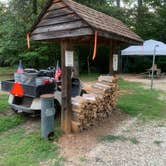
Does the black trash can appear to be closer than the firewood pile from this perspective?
Yes

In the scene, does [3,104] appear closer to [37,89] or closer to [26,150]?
[37,89]

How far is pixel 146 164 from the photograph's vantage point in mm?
3352

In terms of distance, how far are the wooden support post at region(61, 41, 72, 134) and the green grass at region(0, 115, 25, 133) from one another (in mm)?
1147

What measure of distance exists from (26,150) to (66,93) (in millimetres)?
1209

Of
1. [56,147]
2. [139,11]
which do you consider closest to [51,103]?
[56,147]

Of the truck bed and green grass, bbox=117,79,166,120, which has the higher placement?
the truck bed

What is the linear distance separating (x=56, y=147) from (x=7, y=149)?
2.50 ft

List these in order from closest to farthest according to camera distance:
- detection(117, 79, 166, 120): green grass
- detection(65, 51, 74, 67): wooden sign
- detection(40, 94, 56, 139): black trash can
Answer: detection(40, 94, 56, 139): black trash can, detection(65, 51, 74, 67): wooden sign, detection(117, 79, 166, 120): green grass

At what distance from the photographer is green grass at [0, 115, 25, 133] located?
473cm

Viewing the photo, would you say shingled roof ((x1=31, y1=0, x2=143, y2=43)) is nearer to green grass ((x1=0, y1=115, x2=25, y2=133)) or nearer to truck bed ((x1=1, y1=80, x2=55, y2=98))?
truck bed ((x1=1, y1=80, x2=55, y2=98))

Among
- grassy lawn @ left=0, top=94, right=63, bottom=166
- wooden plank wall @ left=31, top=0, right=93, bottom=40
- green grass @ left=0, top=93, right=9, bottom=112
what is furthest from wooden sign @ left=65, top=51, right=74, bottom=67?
green grass @ left=0, top=93, right=9, bottom=112

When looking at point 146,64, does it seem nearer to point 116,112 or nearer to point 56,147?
point 116,112

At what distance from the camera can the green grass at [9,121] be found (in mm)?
4728

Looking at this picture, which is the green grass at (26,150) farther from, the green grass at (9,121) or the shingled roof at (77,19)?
the shingled roof at (77,19)
